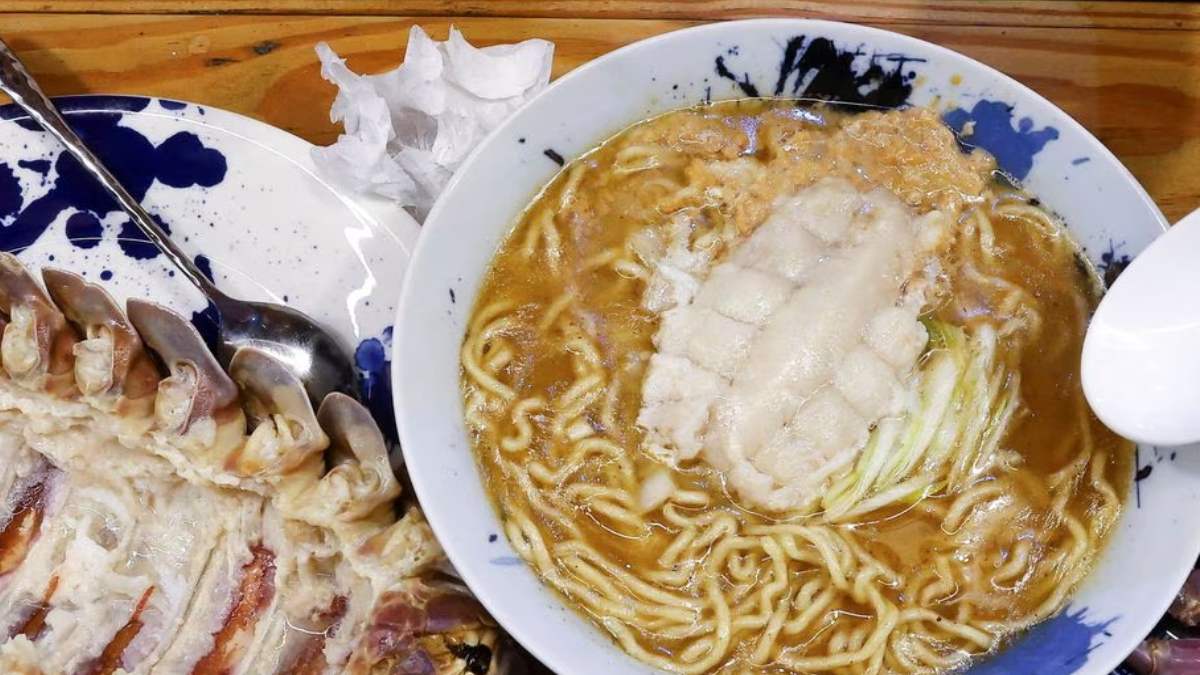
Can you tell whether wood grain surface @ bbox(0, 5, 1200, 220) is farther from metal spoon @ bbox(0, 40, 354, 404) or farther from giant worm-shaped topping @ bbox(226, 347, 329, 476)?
giant worm-shaped topping @ bbox(226, 347, 329, 476)

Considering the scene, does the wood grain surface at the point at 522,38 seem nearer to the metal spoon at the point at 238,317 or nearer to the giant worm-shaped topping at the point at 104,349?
the metal spoon at the point at 238,317

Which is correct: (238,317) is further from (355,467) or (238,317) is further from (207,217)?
(355,467)

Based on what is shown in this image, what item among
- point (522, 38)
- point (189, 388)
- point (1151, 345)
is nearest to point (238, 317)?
point (189, 388)

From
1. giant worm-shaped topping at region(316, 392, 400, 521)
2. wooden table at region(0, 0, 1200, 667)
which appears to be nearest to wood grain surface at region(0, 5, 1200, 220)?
wooden table at region(0, 0, 1200, 667)

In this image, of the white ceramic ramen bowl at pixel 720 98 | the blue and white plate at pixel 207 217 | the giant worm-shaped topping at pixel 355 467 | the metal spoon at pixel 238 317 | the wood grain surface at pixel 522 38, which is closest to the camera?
the white ceramic ramen bowl at pixel 720 98

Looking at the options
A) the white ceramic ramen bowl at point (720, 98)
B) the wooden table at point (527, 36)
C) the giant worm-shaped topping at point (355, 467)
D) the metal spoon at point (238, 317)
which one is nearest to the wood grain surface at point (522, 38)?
the wooden table at point (527, 36)

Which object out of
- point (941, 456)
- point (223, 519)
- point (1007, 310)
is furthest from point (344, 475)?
point (1007, 310)
